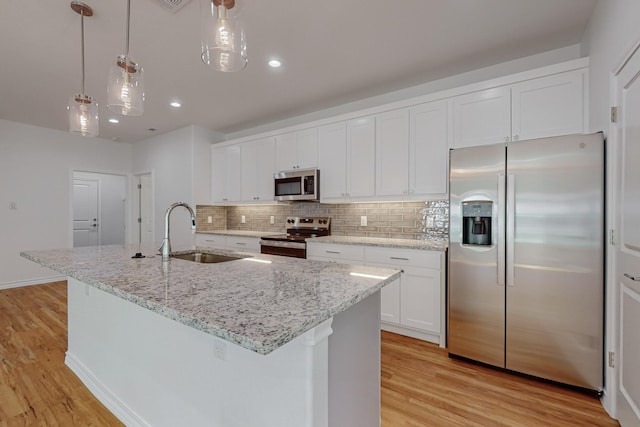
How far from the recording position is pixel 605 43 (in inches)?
73.5

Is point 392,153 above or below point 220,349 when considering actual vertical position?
above

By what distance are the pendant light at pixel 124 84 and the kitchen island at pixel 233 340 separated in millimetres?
1003

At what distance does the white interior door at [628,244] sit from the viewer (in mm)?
1433

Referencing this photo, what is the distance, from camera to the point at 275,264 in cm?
173

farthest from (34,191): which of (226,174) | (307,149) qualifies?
(307,149)

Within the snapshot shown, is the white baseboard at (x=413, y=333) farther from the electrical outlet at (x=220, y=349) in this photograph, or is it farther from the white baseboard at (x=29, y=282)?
the white baseboard at (x=29, y=282)

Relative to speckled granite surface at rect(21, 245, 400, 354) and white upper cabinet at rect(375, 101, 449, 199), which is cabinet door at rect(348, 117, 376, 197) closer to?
white upper cabinet at rect(375, 101, 449, 199)

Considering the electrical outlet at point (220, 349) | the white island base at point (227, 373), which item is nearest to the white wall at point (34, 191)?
the white island base at point (227, 373)

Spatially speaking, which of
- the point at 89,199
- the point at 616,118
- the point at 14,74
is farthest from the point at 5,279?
the point at 616,118

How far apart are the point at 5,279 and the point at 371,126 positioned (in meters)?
5.94

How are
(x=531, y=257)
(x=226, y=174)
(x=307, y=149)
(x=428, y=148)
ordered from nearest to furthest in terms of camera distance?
1. (x=531, y=257)
2. (x=428, y=148)
3. (x=307, y=149)
4. (x=226, y=174)

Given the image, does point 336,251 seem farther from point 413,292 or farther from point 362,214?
point 413,292

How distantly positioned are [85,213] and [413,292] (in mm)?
7119

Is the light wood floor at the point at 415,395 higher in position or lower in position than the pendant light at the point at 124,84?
lower
